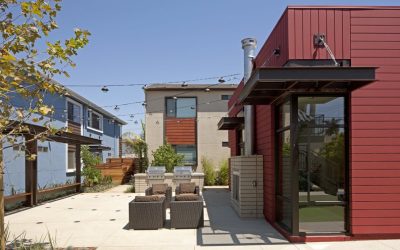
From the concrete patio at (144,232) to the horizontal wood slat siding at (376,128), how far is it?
0.52 meters

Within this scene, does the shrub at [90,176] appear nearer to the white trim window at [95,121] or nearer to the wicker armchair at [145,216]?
the white trim window at [95,121]

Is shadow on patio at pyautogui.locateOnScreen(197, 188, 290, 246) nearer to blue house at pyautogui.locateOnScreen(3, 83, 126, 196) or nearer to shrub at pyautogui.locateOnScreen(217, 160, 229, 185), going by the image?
blue house at pyautogui.locateOnScreen(3, 83, 126, 196)

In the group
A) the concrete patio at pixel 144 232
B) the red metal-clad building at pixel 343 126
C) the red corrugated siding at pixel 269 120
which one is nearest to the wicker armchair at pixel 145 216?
the concrete patio at pixel 144 232

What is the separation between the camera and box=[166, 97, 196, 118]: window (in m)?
23.7

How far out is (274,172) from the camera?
909 cm

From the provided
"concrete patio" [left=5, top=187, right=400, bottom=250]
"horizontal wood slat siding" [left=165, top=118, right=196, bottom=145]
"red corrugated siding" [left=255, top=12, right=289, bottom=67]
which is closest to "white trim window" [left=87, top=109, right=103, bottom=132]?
"horizontal wood slat siding" [left=165, top=118, right=196, bottom=145]

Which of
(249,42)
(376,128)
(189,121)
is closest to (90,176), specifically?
(189,121)

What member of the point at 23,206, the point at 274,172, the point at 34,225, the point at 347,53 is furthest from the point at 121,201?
the point at 347,53

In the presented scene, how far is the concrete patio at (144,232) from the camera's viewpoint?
730 cm

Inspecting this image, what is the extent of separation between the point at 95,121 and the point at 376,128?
2549 centimetres

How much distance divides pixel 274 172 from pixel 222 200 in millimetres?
5736

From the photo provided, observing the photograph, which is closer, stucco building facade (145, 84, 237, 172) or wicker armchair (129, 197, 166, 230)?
wicker armchair (129, 197, 166, 230)

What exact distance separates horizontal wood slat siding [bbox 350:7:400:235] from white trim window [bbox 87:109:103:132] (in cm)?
2297

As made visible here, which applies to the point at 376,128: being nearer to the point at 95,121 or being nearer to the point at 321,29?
the point at 321,29
